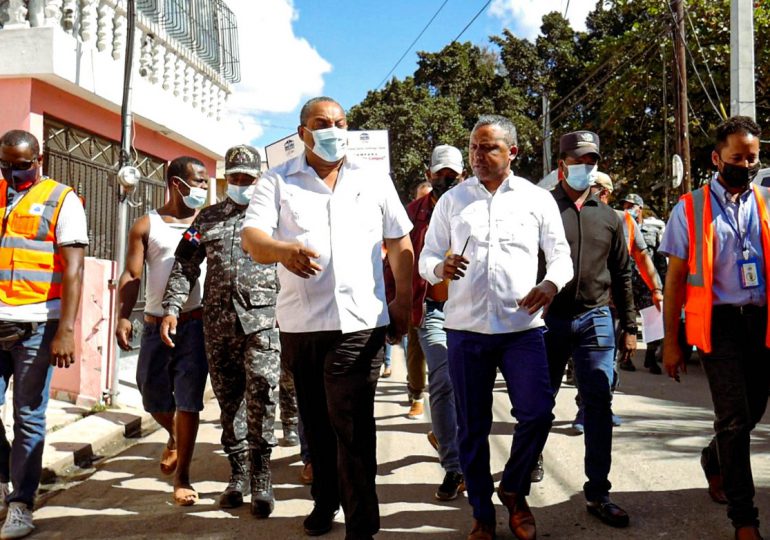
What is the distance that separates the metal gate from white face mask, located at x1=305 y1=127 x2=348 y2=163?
516 cm

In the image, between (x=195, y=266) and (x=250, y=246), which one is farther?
(x=195, y=266)

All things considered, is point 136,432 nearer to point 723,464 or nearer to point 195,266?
point 195,266

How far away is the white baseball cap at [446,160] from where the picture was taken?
5223 millimetres

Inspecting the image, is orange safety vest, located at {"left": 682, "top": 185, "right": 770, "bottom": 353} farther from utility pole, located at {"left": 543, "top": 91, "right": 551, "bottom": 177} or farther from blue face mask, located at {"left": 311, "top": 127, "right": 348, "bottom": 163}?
utility pole, located at {"left": 543, "top": 91, "right": 551, "bottom": 177}

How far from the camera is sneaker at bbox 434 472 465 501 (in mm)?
4469

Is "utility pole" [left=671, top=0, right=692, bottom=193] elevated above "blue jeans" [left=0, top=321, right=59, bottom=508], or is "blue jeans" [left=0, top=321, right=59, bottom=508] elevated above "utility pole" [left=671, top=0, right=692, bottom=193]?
"utility pole" [left=671, top=0, right=692, bottom=193]

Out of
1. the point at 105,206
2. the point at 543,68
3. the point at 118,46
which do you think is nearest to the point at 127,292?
the point at 105,206

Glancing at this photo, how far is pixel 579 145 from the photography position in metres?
4.40

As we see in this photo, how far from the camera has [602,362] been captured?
4156mm

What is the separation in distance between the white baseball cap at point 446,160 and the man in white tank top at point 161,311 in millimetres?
1530

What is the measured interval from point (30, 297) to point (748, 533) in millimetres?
3661

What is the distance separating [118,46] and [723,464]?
8.10 metres

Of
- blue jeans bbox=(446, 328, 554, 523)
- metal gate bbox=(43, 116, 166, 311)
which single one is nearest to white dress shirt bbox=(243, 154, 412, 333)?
blue jeans bbox=(446, 328, 554, 523)

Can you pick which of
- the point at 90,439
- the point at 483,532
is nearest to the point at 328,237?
the point at 483,532
